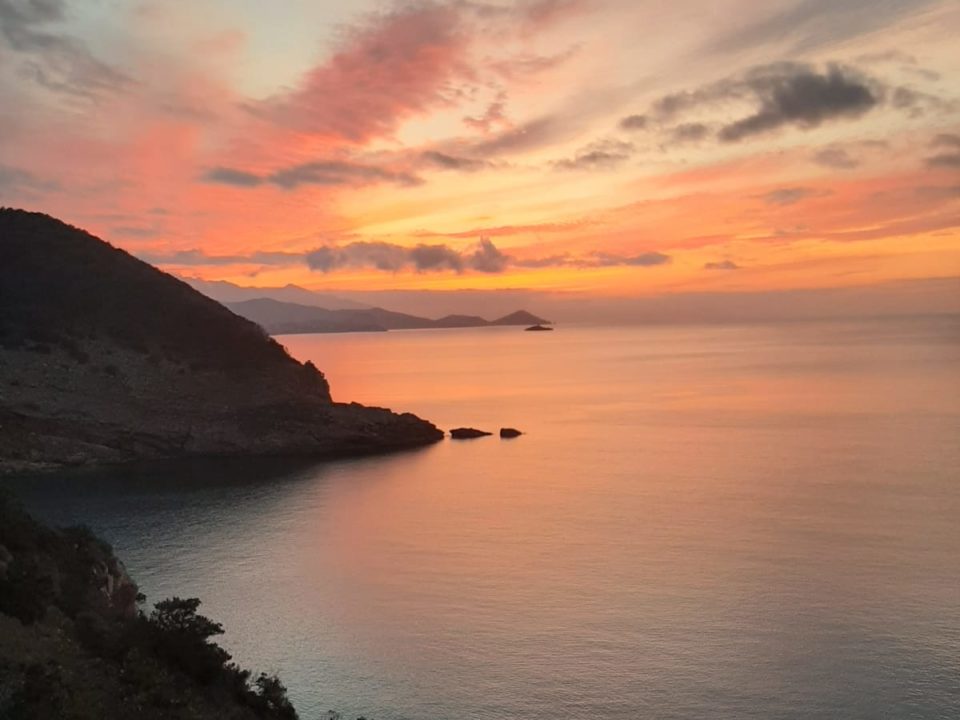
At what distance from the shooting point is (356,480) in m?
78.6

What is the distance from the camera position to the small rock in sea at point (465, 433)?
104 meters

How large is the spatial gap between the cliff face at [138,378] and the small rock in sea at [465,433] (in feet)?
9.96

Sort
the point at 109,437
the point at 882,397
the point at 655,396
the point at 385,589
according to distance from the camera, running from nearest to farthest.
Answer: the point at 385,589 < the point at 109,437 < the point at 882,397 < the point at 655,396

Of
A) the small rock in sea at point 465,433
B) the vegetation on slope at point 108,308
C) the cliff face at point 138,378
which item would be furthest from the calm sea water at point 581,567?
the vegetation on slope at point 108,308

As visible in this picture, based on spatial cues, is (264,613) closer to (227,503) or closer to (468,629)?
(468,629)

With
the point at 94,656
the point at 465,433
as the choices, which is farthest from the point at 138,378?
the point at 94,656

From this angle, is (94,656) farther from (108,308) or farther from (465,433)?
(108,308)

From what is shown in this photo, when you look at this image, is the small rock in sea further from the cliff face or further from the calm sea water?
the calm sea water

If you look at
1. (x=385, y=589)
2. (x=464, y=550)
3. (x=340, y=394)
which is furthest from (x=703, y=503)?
(x=340, y=394)

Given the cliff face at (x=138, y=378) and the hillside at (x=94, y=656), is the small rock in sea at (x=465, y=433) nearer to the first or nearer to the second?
the cliff face at (x=138, y=378)

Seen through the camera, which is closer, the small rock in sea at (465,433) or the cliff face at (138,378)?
the cliff face at (138,378)

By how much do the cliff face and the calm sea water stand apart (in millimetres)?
7554

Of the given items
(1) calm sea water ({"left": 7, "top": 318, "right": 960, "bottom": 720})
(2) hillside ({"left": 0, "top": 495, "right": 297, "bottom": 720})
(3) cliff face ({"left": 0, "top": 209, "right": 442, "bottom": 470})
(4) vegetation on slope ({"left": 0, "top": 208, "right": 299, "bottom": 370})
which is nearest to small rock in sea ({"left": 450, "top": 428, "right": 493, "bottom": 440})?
(3) cliff face ({"left": 0, "top": 209, "right": 442, "bottom": 470})

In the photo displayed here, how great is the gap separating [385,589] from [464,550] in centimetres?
867
